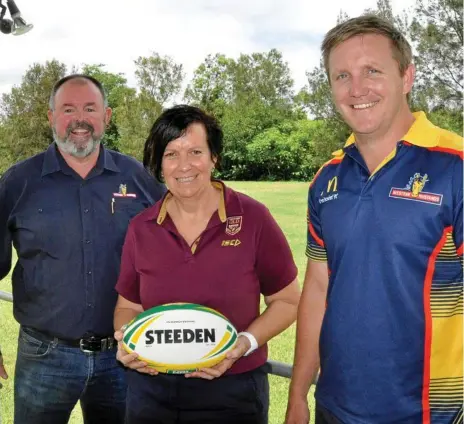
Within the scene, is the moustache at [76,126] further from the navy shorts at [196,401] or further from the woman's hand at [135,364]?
the navy shorts at [196,401]

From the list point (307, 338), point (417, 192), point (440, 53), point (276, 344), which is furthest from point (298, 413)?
point (440, 53)

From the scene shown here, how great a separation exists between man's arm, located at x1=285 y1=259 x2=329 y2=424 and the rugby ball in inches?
9.0

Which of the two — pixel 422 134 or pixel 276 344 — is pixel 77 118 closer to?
pixel 422 134

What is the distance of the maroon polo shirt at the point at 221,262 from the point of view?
2.08m

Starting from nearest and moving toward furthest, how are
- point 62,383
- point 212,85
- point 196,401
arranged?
Result: point 196,401 < point 62,383 < point 212,85

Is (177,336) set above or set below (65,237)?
below

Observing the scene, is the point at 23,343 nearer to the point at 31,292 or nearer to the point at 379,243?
the point at 31,292

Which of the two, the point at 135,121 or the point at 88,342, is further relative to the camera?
the point at 135,121

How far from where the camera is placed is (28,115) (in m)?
22.8

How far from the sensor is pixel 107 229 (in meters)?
2.59

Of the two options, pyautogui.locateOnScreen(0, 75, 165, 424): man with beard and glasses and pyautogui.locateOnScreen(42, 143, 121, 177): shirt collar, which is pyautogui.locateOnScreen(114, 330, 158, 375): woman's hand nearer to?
pyautogui.locateOnScreen(0, 75, 165, 424): man with beard and glasses

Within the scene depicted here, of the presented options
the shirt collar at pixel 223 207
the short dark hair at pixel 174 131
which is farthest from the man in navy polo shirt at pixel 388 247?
the short dark hair at pixel 174 131

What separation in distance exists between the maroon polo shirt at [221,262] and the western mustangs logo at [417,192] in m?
0.63

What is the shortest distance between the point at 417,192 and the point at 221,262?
0.75 m
